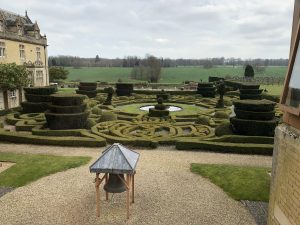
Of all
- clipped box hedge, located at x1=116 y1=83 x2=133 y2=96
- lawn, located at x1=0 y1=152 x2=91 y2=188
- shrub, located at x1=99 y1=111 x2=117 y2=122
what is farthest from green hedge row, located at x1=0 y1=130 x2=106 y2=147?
clipped box hedge, located at x1=116 y1=83 x2=133 y2=96

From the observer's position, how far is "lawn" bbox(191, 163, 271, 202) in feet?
44.3

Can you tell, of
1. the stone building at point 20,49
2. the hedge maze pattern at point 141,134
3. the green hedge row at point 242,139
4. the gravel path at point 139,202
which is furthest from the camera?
the stone building at point 20,49

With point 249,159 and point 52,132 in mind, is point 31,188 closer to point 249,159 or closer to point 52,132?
point 52,132

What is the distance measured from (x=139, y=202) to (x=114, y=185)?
61.8 inches

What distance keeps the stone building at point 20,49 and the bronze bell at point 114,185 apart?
25997mm

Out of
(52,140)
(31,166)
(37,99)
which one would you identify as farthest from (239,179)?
(37,99)

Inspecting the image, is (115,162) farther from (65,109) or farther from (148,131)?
(65,109)

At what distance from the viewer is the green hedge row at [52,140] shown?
21.1 meters

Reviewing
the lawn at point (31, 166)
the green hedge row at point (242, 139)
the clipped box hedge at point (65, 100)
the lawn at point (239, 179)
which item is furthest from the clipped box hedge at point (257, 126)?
the clipped box hedge at point (65, 100)

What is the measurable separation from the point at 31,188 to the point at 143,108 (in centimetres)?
2510

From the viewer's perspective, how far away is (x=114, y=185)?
1199 centimetres

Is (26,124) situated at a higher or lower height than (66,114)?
lower

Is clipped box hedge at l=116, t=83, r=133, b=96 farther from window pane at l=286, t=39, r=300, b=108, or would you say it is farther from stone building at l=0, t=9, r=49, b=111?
window pane at l=286, t=39, r=300, b=108

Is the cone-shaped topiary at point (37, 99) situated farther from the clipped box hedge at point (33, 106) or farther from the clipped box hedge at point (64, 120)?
the clipped box hedge at point (64, 120)
